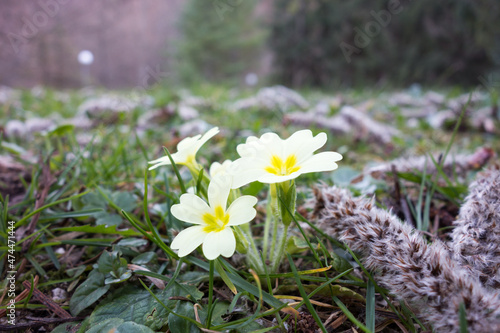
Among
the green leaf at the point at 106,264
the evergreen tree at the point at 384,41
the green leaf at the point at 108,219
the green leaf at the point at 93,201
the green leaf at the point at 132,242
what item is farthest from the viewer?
the evergreen tree at the point at 384,41

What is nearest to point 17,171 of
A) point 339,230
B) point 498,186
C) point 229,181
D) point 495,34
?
point 229,181

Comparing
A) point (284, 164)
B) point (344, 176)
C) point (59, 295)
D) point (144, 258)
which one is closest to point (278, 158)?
point (284, 164)

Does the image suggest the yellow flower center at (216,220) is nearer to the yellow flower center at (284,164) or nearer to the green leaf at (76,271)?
the yellow flower center at (284,164)

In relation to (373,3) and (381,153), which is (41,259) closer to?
(381,153)

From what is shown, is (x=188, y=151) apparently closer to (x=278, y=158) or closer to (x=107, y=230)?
(x=278, y=158)

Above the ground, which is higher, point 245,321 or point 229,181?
point 229,181

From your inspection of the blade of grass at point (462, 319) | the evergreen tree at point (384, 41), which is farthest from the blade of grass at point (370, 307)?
the evergreen tree at point (384, 41)

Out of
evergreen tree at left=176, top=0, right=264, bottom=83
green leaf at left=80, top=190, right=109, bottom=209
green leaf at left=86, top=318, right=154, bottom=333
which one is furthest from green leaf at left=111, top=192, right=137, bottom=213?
evergreen tree at left=176, top=0, right=264, bottom=83
